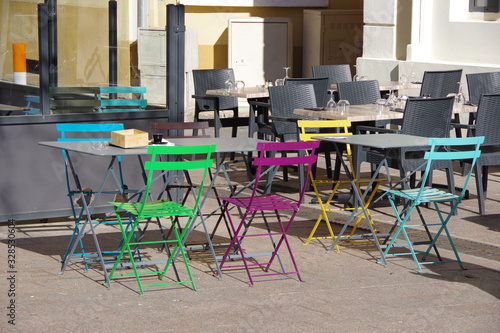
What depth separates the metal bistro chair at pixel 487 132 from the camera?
8578mm

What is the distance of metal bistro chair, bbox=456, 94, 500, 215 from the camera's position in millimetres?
8578

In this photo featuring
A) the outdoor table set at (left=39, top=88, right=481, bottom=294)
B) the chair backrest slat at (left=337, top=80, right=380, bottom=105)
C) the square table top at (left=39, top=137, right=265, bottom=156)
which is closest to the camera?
the outdoor table set at (left=39, top=88, right=481, bottom=294)

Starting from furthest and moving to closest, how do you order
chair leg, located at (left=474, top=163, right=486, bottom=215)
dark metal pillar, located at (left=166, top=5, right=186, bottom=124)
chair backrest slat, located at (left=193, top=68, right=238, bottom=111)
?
chair backrest slat, located at (left=193, top=68, right=238, bottom=111)
chair leg, located at (left=474, top=163, right=486, bottom=215)
dark metal pillar, located at (left=166, top=5, right=186, bottom=124)

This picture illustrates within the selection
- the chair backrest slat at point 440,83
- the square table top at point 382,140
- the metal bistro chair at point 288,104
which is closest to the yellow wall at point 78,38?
the metal bistro chair at point 288,104

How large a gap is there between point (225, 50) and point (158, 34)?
8.45 m

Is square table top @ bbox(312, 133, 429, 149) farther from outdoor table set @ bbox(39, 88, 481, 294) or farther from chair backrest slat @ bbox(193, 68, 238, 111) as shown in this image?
chair backrest slat @ bbox(193, 68, 238, 111)

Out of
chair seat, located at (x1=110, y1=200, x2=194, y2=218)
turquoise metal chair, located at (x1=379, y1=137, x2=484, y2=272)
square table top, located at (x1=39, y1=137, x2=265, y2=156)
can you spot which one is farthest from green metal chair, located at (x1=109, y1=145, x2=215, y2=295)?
turquoise metal chair, located at (x1=379, y1=137, x2=484, y2=272)

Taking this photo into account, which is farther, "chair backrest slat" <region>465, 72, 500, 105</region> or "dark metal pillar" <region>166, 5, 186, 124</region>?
"chair backrest slat" <region>465, 72, 500, 105</region>

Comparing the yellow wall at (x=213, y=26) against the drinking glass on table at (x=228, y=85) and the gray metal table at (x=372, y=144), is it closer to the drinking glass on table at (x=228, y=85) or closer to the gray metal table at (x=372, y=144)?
the drinking glass on table at (x=228, y=85)

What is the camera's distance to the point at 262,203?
20.9ft

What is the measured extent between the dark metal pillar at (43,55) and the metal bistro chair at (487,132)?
375cm

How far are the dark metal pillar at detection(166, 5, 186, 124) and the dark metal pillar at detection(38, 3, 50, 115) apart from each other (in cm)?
102

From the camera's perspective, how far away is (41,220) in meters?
8.21

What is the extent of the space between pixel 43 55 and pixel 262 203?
8.74 ft
